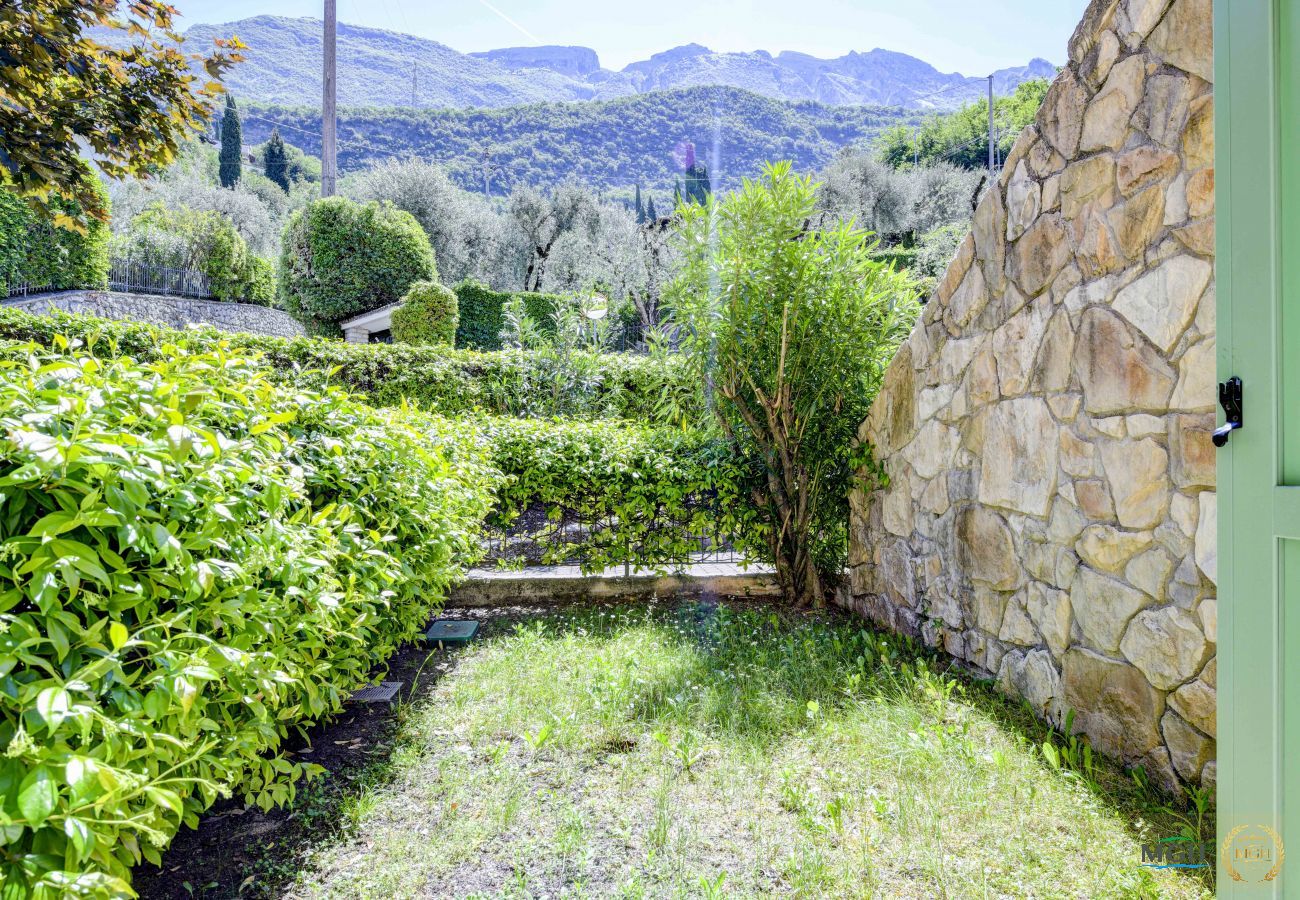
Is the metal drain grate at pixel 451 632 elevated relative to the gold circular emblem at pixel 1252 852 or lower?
lower

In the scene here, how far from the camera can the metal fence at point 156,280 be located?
61.8ft

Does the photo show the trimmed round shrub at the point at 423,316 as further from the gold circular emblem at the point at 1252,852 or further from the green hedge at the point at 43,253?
the gold circular emblem at the point at 1252,852

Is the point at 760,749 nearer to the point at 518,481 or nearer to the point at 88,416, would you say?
the point at 88,416

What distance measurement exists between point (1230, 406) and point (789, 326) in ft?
8.65

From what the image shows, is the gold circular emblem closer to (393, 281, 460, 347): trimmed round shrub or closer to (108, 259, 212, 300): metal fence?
(393, 281, 460, 347): trimmed round shrub

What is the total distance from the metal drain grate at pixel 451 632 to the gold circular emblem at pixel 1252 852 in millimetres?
3208

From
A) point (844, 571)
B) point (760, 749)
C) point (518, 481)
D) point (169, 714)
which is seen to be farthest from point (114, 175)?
point (844, 571)

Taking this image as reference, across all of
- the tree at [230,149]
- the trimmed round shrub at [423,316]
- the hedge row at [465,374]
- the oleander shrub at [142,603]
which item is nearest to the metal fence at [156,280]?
the trimmed round shrub at [423,316]

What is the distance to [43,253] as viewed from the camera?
580 inches

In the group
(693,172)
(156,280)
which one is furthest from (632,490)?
(693,172)

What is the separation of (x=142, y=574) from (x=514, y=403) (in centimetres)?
614

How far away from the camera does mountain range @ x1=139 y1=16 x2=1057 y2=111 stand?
95938 millimetres

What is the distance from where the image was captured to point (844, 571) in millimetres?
4449

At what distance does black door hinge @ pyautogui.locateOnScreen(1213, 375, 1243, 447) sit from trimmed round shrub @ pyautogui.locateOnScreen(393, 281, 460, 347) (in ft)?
40.8
